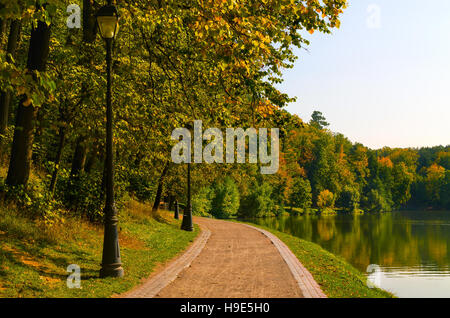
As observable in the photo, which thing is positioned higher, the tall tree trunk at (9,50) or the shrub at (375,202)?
the tall tree trunk at (9,50)

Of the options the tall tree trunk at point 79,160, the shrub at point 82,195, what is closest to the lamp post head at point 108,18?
the tall tree trunk at point 79,160

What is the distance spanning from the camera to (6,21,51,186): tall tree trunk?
10805 mm

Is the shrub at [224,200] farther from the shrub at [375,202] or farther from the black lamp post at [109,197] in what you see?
the shrub at [375,202]

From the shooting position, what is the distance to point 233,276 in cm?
1016

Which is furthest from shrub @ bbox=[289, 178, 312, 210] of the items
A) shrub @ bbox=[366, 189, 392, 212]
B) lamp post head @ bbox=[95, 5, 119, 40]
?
lamp post head @ bbox=[95, 5, 119, 40]

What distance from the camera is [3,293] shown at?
6.92 m

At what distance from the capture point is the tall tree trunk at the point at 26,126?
10805 mm

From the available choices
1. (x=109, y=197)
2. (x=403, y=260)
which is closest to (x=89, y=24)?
(x=109, y=197)

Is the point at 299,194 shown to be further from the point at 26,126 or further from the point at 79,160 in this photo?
the point at 26,126

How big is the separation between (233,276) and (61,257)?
4359 millimetres

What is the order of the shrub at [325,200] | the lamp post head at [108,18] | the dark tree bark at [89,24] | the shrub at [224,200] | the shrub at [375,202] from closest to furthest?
1. the lamp post head at [108,18]
2. the dark tree bark at [89,24]
3. the shrub at [224,200]
4. the shrub at [325,200]
5. the shrub at [375,202]

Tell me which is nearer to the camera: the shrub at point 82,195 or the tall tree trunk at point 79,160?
the shrub at point 82,195

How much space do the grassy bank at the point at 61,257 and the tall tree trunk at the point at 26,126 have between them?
1031 millimetres
